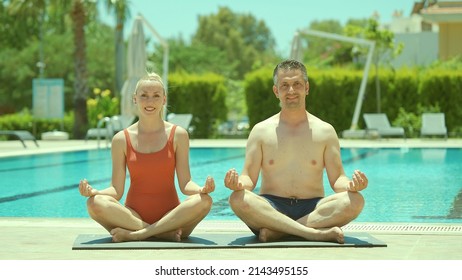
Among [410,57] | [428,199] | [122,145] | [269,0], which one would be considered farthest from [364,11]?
[122,145]

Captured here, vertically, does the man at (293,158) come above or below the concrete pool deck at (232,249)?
above

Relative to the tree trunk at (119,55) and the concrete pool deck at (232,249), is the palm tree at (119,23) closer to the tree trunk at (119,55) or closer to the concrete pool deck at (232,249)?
the tree trunk at (119,55)

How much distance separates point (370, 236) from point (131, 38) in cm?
1997

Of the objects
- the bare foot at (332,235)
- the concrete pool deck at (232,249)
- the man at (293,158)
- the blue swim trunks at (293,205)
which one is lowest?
the concrete pool deck at (232,249)

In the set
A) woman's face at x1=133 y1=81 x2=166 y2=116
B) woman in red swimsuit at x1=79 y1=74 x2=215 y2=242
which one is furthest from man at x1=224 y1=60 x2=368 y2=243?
woman's face at x1=133 y1=81 x2=166 y2=116

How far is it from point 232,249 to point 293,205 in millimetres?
695

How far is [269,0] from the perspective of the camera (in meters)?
92.2

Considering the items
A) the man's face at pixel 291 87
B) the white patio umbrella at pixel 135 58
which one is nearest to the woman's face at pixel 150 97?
the man's face at pixel 291 87

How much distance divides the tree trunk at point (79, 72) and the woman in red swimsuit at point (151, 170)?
23.7m

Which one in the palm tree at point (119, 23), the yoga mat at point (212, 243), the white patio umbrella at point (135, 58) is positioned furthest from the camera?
the palm tree at point (119, 23)

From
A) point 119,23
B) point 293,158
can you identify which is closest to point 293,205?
point 293,158

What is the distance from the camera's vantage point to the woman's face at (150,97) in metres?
6.46

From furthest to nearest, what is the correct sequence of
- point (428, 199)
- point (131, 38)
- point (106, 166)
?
point (131, 38), point (106, 166), point (428, 199)

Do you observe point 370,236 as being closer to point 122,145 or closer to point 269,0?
point 122,145
